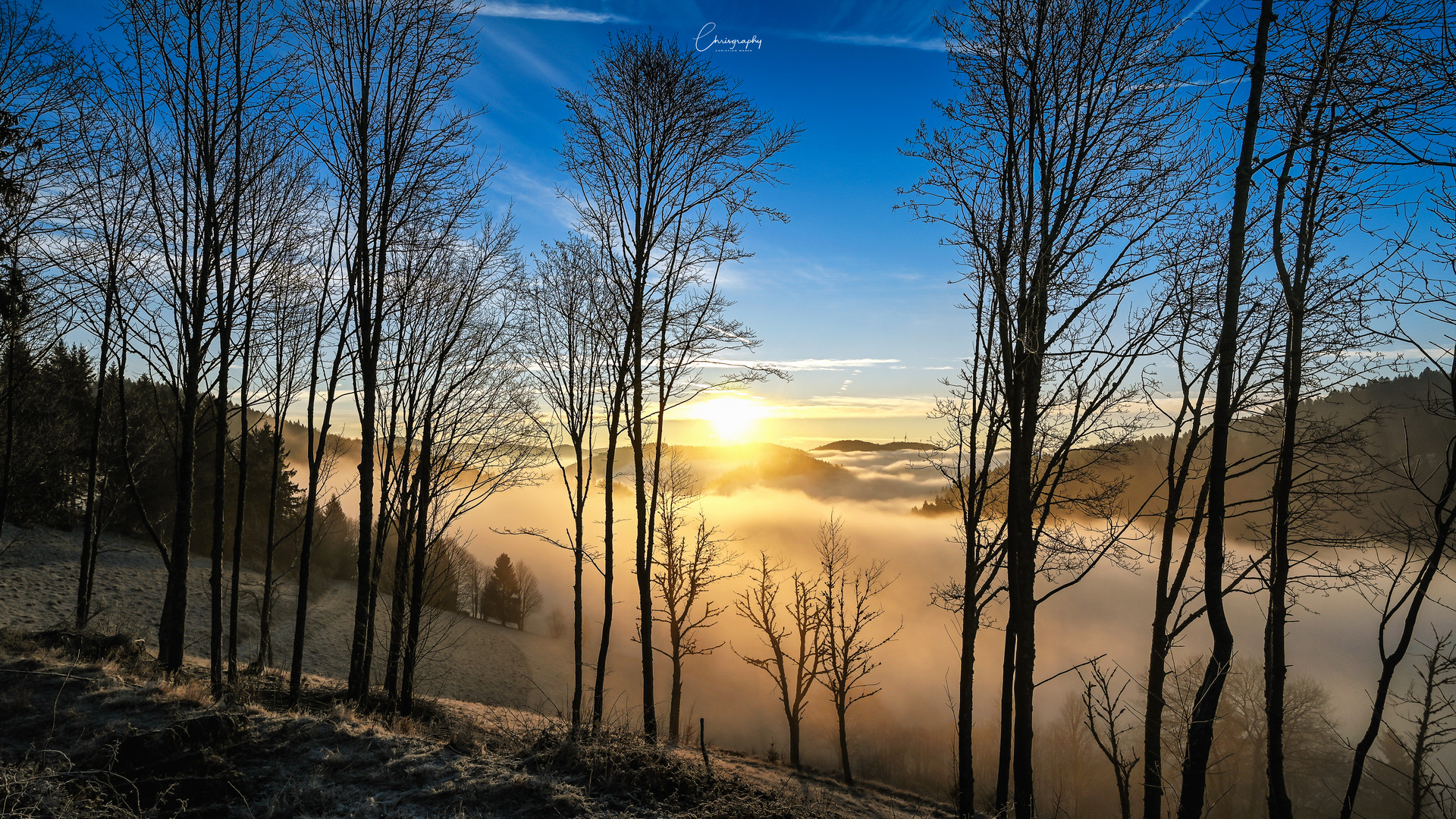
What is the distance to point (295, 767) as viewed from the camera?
16.0 ft

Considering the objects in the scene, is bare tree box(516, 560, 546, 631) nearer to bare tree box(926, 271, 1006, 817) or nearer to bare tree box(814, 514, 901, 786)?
bare tree box(814, 514, 901, 786)

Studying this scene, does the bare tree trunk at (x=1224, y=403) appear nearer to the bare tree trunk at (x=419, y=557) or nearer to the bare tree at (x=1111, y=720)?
the bare tree at (x=1111, y=720)

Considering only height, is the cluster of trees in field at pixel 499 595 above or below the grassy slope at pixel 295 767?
below

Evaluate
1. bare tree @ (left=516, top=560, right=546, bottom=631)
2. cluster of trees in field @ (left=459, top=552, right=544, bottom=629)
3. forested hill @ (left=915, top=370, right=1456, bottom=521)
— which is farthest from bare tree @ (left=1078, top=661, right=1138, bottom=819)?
bare tree @ (left=516, top=560, right=546, bottom=631)

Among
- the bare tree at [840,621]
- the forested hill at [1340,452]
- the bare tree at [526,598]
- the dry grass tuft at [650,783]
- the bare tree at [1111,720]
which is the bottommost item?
the bare tree at [526,598]

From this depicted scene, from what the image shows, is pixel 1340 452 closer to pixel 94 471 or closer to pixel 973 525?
pixel 973 525

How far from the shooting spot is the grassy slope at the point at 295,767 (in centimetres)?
418

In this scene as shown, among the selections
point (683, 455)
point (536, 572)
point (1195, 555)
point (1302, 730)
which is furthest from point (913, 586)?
point (1195, 555)

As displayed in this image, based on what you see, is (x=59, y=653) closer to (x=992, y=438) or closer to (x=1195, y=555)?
(x=992, y=438)

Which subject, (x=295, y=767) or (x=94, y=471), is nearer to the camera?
(x=295, y=767)

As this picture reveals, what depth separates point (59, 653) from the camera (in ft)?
26.9

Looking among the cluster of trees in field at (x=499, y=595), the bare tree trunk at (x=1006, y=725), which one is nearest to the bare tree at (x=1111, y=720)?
the bare tree trunk at (x=1006, y=725)

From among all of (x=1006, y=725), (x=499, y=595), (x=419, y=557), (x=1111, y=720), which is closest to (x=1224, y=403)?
(x=1111, y=720)

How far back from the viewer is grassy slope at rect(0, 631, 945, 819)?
4.18 m
